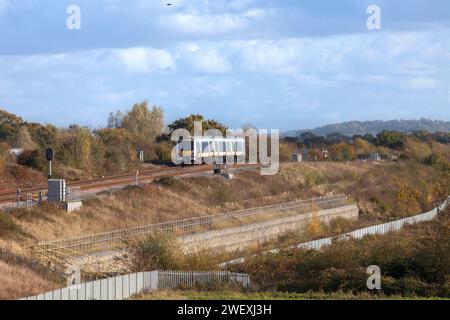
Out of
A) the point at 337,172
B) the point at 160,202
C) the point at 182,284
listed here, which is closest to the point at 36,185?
the point at 160,202

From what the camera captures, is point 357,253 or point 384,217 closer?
point 357,253

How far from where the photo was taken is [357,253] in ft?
110

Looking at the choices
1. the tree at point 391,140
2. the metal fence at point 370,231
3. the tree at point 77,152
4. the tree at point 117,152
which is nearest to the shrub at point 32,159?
the tree at point 77,152

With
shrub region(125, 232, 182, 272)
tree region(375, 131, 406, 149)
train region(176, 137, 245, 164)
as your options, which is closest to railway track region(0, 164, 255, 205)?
train region(176, 137, 245, 164)

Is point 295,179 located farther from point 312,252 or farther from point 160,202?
point 312,252

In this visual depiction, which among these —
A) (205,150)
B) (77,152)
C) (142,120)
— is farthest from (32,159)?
(142,120)

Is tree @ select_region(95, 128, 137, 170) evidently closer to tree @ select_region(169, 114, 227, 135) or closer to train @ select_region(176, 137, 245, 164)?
train @ select_region(176, 137, 245, 164)

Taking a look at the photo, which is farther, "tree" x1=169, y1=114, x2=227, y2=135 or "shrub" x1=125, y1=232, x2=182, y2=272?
"tree" x1=169, y1=114, x2=227, y2=135

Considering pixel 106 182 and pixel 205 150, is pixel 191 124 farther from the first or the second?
pixel 106 182

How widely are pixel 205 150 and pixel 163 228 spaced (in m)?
32.8

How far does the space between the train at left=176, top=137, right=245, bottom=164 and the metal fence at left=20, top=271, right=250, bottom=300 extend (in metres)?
42.7

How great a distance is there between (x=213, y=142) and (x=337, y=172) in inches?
595

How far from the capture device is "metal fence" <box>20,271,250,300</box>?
21.1 m

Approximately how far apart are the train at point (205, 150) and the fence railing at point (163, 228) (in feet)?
41.9
